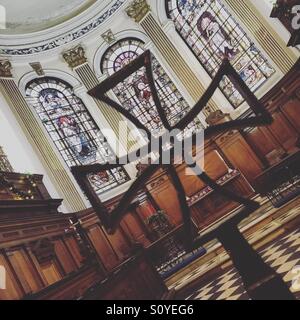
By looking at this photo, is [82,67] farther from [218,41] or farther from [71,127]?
[218,41]

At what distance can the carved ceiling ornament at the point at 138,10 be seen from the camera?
42.3 feet

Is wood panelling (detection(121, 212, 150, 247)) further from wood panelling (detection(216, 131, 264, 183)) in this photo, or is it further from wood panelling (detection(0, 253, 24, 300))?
wood panelling (detection(0, 253, 24, 300))

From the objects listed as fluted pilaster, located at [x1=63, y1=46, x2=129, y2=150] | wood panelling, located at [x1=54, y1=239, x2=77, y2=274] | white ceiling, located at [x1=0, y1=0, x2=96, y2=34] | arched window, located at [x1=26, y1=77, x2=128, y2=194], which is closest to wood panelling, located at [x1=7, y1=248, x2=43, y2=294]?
wood panelling, located at [x1=54, y1=239, x2=77, y2=274]

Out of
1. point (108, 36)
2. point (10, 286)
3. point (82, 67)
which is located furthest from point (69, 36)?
point (10, 286)

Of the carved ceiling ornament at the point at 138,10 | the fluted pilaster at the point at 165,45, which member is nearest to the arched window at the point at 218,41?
the fluted pilaster at the point at 165,45

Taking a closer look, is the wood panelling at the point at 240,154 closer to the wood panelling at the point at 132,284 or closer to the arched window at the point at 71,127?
the arched window at the point at 71,127

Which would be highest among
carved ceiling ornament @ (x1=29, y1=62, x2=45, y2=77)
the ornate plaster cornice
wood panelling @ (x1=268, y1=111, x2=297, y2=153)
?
the ornate plaster cornice

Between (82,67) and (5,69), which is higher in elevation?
(5,69)

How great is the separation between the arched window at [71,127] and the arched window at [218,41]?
4799 mm

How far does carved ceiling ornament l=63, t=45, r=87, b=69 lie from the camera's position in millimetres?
13484

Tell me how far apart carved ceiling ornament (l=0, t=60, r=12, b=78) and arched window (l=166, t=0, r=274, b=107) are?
6.18 m

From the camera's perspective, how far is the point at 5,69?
12375 mm

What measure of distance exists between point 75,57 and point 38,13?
2069 mm
